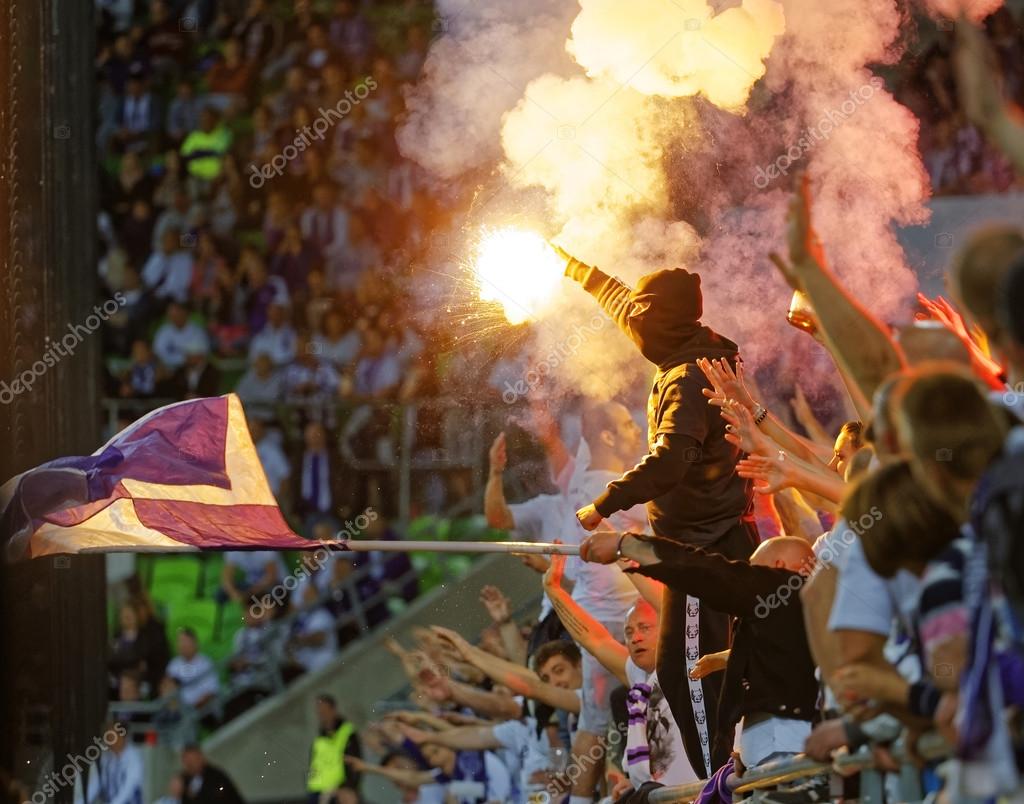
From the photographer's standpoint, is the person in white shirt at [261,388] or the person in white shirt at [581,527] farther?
the person in white shirt at [261,388]

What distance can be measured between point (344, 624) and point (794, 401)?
3.86 metres

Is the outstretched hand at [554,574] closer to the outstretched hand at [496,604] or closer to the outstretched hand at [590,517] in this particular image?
the outstretched hand at [496,604]

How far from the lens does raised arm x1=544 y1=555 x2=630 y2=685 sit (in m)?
6.64

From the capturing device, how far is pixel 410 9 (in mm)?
11383

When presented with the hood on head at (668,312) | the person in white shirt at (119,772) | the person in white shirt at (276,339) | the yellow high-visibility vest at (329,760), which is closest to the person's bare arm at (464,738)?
the yellow high-visibility vest at (329,760)

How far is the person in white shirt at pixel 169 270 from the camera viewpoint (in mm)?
11844

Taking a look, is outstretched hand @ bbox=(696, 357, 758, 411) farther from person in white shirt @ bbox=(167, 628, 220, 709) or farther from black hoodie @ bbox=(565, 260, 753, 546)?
person in white shirt @ bbox=(167, 628, 220, 709)

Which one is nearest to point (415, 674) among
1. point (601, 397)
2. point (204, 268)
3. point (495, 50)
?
point (601, 397)

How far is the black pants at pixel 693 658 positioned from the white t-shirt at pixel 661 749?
0.75 ft

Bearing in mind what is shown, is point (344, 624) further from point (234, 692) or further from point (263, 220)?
point (263, 220)

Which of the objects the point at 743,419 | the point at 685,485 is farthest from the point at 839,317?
the point at 685,485

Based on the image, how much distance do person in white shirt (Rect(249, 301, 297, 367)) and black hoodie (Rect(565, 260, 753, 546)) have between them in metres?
5.63

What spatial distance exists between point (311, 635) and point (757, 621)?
620cm

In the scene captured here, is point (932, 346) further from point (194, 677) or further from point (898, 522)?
point (194, 677)
